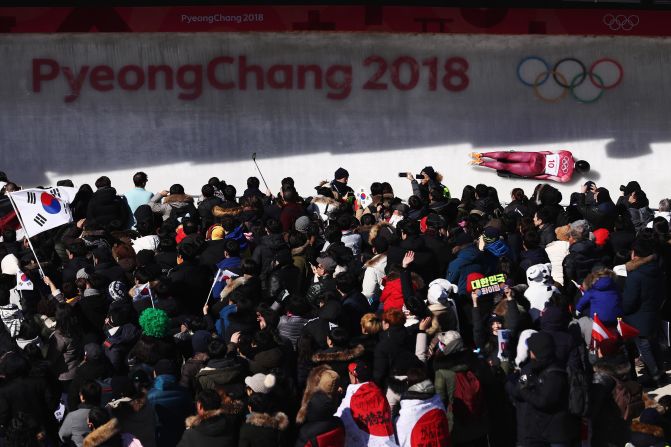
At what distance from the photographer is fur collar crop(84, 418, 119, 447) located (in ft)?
26.1

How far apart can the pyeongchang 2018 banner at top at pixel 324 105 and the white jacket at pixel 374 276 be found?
7528mm

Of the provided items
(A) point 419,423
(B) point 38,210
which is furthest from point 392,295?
(B) point 38,210

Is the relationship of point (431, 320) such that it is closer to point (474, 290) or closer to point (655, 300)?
point (474, 290)

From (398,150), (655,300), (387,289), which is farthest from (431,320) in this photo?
(398,150)

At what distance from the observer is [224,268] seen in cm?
1121

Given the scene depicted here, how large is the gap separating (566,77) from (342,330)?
1124 centimetres

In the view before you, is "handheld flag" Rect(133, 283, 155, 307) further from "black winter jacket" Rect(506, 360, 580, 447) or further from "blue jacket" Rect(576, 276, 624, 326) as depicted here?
"blue jacket" Rect(576, 276, 624, 326)

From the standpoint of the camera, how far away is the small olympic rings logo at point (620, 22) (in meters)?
18.4

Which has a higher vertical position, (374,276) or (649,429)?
(374,276)

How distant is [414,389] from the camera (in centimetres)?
845

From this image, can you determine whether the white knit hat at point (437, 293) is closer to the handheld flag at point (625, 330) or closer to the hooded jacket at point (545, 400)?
the hooded jacket at point (545, 400)

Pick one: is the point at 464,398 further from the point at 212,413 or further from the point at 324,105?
the point at 324,105

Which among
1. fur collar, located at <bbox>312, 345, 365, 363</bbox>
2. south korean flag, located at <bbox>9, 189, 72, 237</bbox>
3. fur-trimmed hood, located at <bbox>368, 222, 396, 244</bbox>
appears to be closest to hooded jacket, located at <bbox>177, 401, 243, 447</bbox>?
fur collar, located at <bbox>312, 345, 365, 363</bbox>

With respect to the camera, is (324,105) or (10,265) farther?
(324,105)
